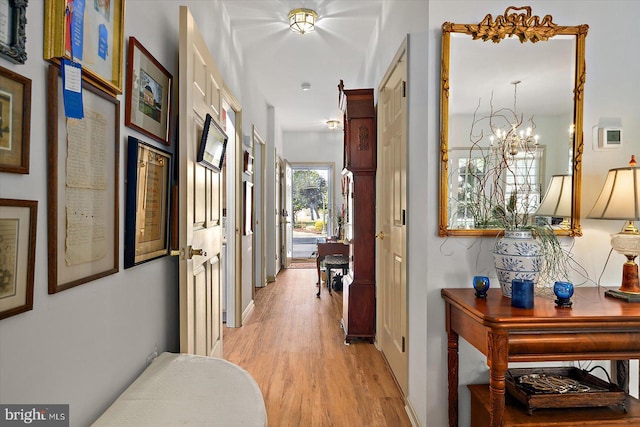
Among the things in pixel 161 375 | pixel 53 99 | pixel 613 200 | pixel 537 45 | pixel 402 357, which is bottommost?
pixel 402 357

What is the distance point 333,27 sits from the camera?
3.46 metres

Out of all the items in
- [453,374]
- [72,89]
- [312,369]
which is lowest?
[312,369]

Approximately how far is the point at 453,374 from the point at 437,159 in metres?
1.04

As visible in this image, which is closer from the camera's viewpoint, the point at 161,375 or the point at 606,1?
the point at 161,375

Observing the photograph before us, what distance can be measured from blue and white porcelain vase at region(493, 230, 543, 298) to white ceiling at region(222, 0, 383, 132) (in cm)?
230

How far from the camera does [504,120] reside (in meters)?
1.87

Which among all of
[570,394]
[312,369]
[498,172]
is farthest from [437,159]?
[312,369]

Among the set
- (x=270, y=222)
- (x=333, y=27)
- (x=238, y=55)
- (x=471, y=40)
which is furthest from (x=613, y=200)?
(x=270, y=222)

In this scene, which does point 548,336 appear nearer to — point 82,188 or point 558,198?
point 558,198

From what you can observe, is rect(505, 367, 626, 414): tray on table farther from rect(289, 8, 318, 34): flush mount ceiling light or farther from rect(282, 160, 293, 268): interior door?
rect(282, 160, 293, 268): interior door

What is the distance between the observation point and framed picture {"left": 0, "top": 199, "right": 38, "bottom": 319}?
2.78ft

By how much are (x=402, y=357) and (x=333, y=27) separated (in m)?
2.85

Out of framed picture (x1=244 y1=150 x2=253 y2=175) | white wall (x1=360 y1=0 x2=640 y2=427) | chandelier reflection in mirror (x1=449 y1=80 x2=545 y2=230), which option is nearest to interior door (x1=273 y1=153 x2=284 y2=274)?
framed picture (x1=244 y1=150 x2=253 y2=175)

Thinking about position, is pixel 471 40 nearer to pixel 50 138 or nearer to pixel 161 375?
pixel 50 138
